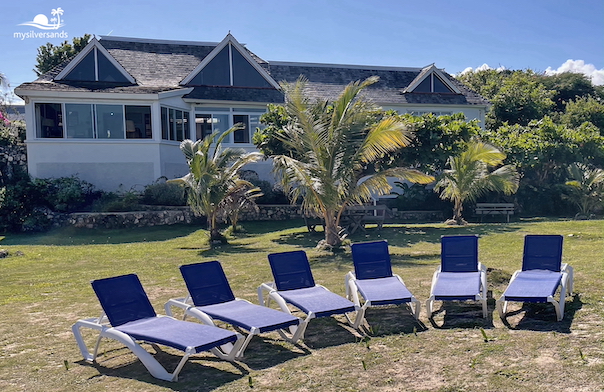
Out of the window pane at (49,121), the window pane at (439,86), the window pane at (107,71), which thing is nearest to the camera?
the window pane at (49,121)

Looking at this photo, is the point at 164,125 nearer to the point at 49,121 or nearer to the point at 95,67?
the point at 95,67

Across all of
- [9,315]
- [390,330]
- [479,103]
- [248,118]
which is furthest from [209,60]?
[390,330]

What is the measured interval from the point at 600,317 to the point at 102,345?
682 centimetres

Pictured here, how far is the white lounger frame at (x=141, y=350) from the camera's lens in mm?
6365

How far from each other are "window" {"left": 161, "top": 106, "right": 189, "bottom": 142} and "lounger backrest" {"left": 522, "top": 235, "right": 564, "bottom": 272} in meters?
20.5

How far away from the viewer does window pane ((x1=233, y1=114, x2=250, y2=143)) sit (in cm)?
2962

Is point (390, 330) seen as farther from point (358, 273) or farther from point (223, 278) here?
point (223, 278)

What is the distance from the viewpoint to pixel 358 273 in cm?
960

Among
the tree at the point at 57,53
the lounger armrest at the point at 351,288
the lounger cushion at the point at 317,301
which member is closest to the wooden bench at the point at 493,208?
the lounger armrest at the point at 351,288

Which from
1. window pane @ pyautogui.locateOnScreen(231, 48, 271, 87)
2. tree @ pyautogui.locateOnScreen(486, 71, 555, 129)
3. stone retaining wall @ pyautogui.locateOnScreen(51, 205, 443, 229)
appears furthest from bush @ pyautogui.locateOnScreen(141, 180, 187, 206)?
tree @ pyautogui.locateOnScreen(486, 71, 555, 129)

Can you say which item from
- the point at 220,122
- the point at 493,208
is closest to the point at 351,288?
the point at 493,208

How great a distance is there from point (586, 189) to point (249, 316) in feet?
72.2

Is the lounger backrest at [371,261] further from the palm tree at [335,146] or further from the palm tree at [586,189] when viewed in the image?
the palm tree at [586,189]

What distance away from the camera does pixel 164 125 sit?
26953mm
